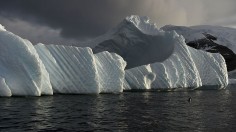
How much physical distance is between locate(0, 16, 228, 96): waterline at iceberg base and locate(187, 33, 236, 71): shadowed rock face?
8176 cm

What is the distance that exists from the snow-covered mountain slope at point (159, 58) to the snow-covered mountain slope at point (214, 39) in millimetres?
79495

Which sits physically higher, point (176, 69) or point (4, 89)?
point (176, 69)

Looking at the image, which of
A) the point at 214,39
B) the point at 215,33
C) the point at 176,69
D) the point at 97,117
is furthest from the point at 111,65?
the point at 215,33

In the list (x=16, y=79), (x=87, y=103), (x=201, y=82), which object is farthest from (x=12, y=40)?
(x=201, y=82)

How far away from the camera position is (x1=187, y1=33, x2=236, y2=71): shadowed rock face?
146 metres

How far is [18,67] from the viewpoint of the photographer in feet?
103

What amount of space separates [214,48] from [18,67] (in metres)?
129

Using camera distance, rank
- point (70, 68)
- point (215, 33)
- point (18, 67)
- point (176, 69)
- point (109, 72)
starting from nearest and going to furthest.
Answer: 1. point (18, 67)
2. point (70, 68)
3. point (109, 72)
4. point (176, 69)
5. point (215, 33)

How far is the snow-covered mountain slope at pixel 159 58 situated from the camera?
50.7 metres

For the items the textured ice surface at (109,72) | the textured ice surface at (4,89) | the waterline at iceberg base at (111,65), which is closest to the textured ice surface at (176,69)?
the waterline at iceberg base at (111,65)

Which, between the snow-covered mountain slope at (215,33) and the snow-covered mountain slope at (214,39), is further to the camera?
the snow-covered mountain slope at (215,33)

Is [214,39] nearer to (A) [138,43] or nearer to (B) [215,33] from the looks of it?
(B) [215,33]

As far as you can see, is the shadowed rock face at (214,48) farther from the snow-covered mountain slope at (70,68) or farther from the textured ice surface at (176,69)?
the snow-covered mountain slope at (70,68)

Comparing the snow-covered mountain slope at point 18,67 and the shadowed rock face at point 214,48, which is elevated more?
the shadowed rock face at point 214,48
